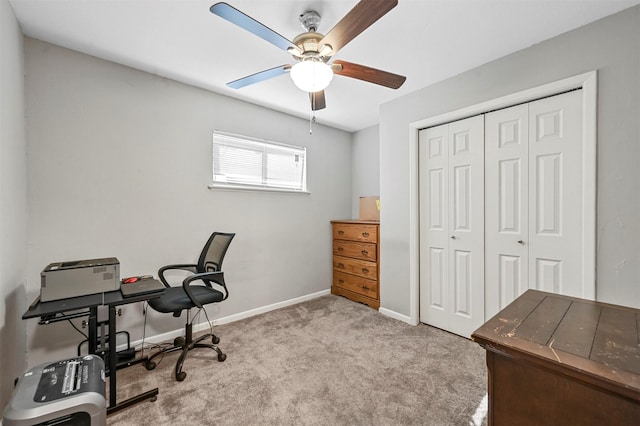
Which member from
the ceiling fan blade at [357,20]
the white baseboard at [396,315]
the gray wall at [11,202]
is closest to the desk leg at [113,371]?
the gray wall at [11,202]

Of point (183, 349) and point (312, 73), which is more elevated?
point (312, 73)

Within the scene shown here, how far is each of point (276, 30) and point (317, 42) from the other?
45cm

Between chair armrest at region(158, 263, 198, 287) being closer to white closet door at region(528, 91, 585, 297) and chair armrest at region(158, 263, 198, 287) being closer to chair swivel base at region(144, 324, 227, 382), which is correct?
chair swivel base at region(144, 324, 227, 382)

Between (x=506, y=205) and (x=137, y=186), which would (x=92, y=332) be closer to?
(x=137, y=186)

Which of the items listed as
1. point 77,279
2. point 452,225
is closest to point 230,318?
point 77,279

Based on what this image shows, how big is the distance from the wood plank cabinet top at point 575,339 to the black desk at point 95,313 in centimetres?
191

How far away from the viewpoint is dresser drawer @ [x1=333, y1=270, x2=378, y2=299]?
3278 millimetres

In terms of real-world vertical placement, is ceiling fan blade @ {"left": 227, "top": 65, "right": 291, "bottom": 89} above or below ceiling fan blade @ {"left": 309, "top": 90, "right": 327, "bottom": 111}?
above

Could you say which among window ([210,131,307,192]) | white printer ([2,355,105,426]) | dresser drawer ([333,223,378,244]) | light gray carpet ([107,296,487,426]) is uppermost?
window ([210,131,307,192])

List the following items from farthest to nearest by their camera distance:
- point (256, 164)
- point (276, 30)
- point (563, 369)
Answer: point (256, 164) < point (276, 30) < point (563, 369)

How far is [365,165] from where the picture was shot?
4.00 meters

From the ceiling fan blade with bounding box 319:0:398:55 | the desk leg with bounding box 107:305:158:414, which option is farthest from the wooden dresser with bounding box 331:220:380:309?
the desk leg with bounding box 107:305:158:414

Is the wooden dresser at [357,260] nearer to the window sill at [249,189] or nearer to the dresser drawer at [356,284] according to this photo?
the dresser drawer at [356,284]

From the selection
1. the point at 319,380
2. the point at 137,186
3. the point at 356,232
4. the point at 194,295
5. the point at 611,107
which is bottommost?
the point at 319,380
